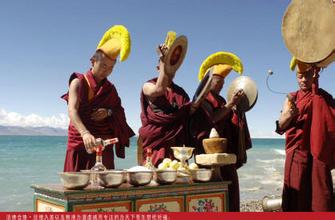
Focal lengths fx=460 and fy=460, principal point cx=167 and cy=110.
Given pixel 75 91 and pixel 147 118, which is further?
pixel 147 118

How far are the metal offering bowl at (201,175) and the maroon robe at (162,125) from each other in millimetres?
601

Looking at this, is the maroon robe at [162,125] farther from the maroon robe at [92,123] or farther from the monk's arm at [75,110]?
the monk's arm at [75,110]

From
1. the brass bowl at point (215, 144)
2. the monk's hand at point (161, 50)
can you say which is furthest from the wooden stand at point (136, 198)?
the monk's hand at point (161, 50)

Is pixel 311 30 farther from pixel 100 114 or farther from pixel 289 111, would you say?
pixel 100 114

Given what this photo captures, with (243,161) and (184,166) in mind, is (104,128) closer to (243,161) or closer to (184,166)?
(184,166)

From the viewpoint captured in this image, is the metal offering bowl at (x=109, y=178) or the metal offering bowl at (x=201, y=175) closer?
the metal offering bowl at (x=109, y=178)

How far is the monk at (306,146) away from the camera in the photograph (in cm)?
464

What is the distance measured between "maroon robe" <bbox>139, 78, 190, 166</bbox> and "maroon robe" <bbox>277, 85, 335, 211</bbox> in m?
1.21

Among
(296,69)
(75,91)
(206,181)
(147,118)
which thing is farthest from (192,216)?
(296,69)

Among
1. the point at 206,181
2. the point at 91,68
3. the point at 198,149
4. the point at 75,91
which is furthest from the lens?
the point at 198,149

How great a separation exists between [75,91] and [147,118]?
787 millimetres

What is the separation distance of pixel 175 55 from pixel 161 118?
64 centimetres

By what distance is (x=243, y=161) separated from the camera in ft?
17.7

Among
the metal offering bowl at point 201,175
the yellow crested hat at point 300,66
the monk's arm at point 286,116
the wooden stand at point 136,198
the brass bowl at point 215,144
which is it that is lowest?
the wooden stand at point 136,198
